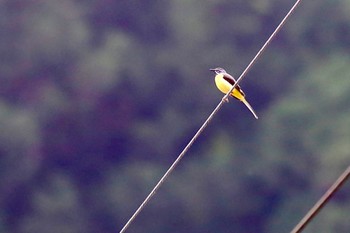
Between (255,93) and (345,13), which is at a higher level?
(345,13)

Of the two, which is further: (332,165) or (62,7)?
(62,7)

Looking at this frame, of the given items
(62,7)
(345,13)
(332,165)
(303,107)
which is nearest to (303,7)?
(345,13)

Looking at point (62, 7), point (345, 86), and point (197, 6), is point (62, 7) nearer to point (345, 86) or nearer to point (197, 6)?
point (197, 6)

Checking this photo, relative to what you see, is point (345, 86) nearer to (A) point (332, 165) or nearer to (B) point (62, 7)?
(A) point (332, 165)

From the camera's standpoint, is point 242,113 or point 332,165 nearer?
point 332,165

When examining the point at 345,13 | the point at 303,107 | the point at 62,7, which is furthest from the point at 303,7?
the point at 62,7

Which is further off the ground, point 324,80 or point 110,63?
point 324,80

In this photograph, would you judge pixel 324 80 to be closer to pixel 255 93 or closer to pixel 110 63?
pixel 255 93

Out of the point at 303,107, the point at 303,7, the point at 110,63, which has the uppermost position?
the point at 303,7

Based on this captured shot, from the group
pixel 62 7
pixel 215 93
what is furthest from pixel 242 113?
pixel 62 7
